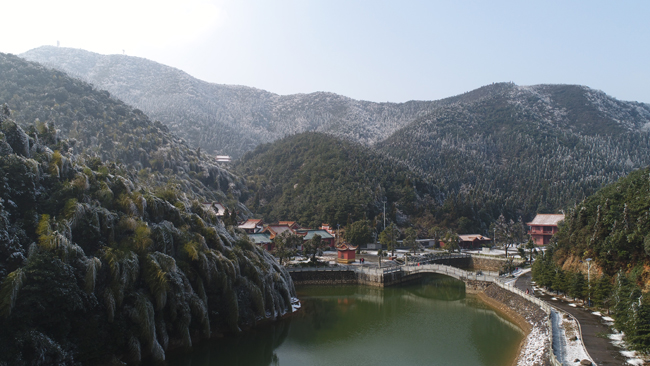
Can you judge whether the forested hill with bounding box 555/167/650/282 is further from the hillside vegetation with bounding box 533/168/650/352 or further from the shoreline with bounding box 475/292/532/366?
the shoreline with bounding box 475/292/532/366

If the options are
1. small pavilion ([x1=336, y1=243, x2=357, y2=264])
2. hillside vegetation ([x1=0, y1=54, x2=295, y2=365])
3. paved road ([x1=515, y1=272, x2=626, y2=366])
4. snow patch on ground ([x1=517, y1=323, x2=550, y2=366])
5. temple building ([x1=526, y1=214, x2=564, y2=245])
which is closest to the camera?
hillside vegetation ([x1=0, y1=54, x2=295, y2=365])

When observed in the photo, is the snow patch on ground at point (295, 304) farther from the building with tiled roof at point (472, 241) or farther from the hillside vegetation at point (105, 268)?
the building with tiled roof at point (472, 241)

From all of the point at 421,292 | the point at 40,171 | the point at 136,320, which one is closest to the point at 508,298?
the point at 421,292

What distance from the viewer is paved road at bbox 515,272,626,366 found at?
22188mm

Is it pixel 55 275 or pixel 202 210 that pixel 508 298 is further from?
pixel 55 275

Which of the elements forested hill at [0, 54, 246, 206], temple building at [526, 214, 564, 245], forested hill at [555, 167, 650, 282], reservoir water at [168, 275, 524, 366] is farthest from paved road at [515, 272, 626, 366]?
forested hill at [0, 54, 246, 206]

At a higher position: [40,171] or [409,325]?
[40,171]

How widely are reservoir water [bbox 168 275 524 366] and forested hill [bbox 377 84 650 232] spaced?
60076 mm

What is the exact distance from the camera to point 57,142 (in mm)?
38000

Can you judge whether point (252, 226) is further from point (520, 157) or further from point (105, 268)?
point (520, 157)

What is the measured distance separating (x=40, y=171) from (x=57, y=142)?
10400mm

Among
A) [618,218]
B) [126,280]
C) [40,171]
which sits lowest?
[126,280]

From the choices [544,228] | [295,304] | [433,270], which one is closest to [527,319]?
[295,304]

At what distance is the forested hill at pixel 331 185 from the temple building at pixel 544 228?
21599 millimetres
